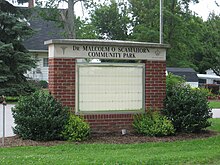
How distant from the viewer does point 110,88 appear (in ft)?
39.8

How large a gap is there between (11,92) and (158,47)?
14481mm

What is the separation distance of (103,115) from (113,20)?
36848 mm

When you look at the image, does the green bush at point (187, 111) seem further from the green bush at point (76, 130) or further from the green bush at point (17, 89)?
the green bush at point (17, 89)

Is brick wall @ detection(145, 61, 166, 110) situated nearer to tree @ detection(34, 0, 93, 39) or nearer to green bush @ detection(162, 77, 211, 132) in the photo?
green bush @ detection(162, 77, 211, 132)

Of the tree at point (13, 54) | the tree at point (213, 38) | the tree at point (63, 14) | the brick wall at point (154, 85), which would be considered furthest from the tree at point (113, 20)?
the brick wall at point (154, 85)

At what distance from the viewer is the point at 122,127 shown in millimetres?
12062

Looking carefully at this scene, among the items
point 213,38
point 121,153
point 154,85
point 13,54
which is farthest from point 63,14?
point 121,153

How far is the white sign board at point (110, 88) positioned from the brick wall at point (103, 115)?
0.19 metres

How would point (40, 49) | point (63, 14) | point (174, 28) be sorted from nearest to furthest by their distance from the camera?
point (63, 14) < point (40, 49) < point (174, 28)

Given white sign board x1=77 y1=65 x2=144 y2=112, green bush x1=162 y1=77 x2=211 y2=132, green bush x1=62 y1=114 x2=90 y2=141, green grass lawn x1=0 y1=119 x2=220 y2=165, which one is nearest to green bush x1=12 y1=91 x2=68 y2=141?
green bush x1=62 y1=114 x2=90 y2=141

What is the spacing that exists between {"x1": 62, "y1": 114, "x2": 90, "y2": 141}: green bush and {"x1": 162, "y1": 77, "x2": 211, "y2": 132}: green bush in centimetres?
241

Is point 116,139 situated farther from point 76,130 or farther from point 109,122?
point 76,130

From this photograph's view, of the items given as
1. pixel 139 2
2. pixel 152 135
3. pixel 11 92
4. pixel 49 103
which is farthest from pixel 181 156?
pixel 139 2

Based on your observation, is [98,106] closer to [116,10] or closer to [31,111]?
[31,111]
